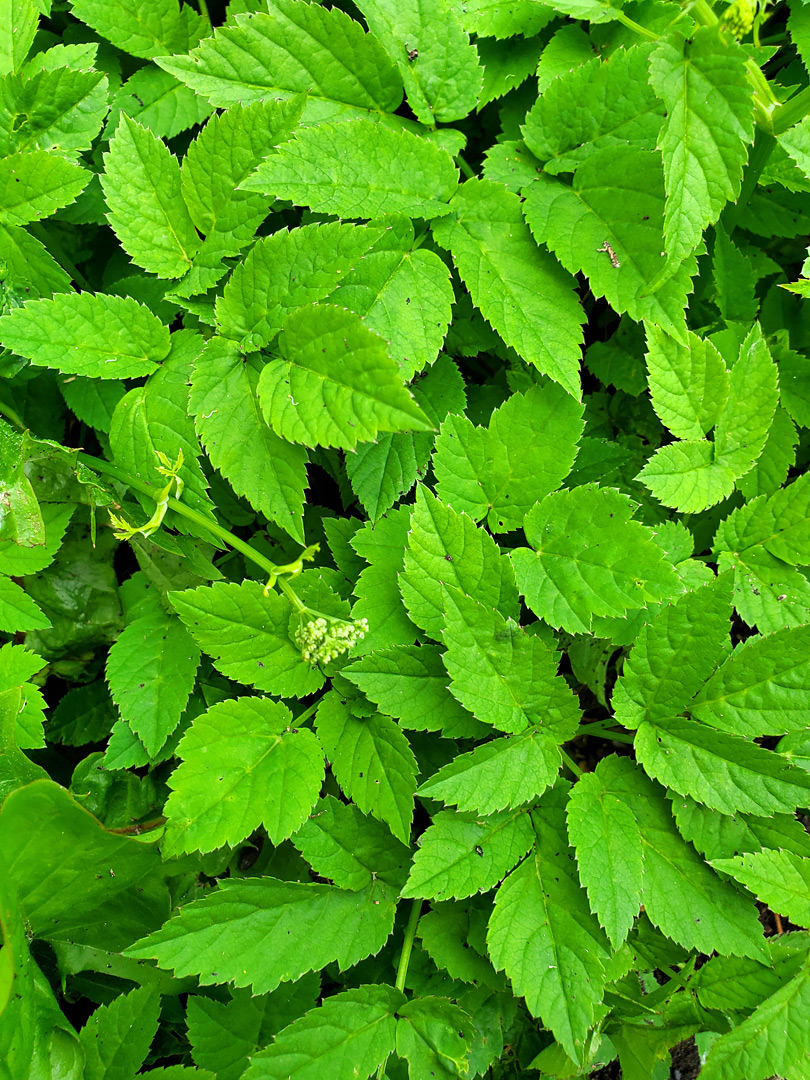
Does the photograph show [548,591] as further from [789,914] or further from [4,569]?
[4,569]

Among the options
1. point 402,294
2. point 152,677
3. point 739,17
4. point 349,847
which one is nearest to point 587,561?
point 402,294

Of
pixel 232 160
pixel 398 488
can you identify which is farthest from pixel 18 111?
pixel 398 488

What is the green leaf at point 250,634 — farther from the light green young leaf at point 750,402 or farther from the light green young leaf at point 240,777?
the light green young leaf at point 750,402

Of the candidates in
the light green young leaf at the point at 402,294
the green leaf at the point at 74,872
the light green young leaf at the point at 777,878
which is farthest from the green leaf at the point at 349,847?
the light green young leaf at the point at 402,294

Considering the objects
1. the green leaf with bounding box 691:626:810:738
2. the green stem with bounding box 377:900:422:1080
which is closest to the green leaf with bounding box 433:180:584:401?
the green leaf with bounding box 691:626:810:738

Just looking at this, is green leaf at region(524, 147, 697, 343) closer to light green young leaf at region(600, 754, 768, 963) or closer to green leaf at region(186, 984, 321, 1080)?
light green young leaf at region(600, 754, 768, 963)
